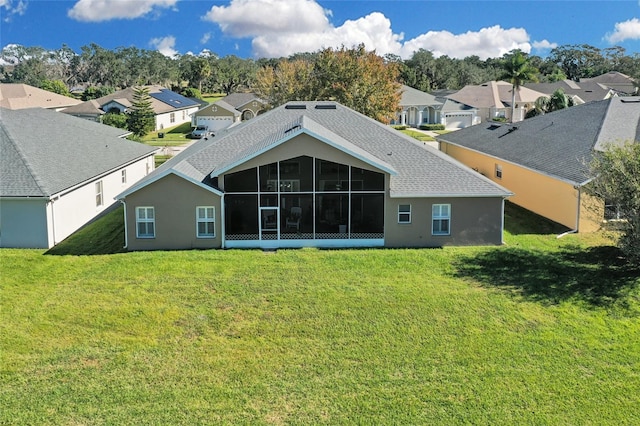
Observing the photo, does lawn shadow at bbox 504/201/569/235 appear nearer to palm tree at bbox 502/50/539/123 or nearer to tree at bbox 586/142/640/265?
tree at bbox 586/142/640/265

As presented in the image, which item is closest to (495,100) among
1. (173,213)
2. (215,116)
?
(215,116)

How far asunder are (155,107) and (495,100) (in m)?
46.6

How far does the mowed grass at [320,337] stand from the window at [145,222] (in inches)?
45.2

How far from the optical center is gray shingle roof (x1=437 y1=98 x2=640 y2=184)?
2625 centimetres

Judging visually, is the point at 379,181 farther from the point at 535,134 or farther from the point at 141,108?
the point at 141,108

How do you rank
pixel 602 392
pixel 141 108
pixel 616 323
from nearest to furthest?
pixel 602 392, pixel 616 323, pixel 141 108

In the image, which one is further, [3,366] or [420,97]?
[420,97]

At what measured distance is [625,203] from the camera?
18.1 meters

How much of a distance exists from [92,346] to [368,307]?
7667 millimetres

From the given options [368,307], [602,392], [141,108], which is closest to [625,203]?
[602,392]

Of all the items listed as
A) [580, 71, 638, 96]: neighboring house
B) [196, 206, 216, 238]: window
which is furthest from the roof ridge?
[580, 71, 638, 96]: neighboring house

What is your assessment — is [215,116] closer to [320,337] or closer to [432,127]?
[432,127]

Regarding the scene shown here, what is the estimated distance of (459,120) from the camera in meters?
74.7

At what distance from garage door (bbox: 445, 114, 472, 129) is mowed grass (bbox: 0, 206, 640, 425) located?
54.8 metres
